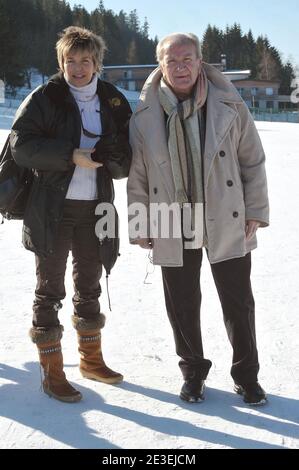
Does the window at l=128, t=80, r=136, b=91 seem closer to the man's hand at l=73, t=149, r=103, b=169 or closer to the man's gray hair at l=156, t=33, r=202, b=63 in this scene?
the man's gray hair at l=156, t=33, r=202, b=63

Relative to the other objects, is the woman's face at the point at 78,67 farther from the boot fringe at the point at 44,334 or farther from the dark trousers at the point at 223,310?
the boot fringe at the point at 44,334

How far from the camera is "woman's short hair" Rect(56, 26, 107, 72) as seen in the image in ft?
8.78

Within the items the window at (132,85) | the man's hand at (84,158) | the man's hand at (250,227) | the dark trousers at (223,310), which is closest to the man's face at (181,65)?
the man's hand at (84,158)

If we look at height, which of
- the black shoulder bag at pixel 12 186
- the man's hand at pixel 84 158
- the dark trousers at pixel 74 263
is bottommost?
the dark trousers at pixel 74 263

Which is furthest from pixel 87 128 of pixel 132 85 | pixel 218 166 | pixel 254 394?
pixel 132 85

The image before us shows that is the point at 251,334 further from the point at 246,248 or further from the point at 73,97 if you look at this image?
the point at 73,97

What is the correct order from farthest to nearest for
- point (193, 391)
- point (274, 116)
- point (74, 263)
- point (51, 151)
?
point (274, 116) < point (74, 263) < point (193, 391) < point (51, 151)

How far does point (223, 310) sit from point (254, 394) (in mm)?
428

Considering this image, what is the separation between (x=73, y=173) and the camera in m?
2.75

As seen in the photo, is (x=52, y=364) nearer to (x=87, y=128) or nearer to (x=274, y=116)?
(x=87, y=128)

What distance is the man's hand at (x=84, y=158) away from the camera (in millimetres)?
2629

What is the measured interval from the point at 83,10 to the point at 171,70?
3592 inches

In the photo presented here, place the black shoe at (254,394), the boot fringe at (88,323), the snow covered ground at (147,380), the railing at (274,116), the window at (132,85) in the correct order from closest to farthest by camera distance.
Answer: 1. the snow covered ground at (147,380)
2. the black shoe at (254,394)
3. the boot fringe at (88,323)
4. the railing at (274,116)
5. the window at (132,85)

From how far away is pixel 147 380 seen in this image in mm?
3006
